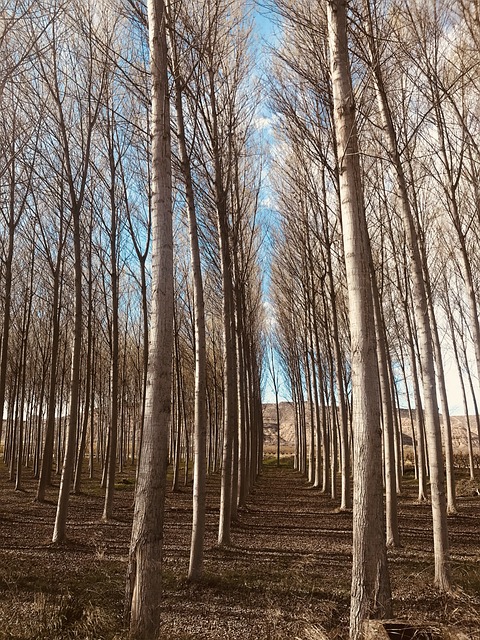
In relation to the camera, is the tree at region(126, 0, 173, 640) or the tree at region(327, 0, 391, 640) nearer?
the tree at region(327, 0, 391, 640)

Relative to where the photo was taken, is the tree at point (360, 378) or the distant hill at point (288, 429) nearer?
the tree at point (360, 378)

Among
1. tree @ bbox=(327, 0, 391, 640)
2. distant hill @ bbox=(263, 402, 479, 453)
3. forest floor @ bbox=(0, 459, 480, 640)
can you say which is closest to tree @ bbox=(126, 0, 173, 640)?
forest floor @ bbox=(0, 459, 480, 640)

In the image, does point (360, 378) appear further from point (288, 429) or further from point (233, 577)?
point (288, 429)

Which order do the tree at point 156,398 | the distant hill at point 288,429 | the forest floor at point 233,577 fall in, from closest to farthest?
the tree at point 156,398, the forest floor at point 233,577, the distant hill at point 288,429

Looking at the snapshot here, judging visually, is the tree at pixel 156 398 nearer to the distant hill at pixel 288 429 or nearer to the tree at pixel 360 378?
the tree at pixel 360 378

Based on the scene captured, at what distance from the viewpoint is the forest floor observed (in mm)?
3520

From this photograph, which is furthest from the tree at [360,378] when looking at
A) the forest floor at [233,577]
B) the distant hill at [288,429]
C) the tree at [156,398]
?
the distant hill at [288,429]

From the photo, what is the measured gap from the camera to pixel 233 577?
5645 mm

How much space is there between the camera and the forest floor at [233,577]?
11.5 ft

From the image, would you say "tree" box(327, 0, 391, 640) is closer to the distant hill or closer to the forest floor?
the forest floor

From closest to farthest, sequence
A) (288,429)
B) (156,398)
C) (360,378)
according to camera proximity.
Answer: (360,378)
(156,398)
(288,429)

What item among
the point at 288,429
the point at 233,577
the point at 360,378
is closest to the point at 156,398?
the point at 360,378

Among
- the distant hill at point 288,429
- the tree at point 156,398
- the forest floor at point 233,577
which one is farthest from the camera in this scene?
the distant hill at point 288,429

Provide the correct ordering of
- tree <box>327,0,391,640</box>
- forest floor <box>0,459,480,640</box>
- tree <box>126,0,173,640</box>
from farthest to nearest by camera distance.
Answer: forest floor <box>0,459,480,640</box>, tree <box>126,0,173,640</box>, tree <box>327,0,391,640</box>
